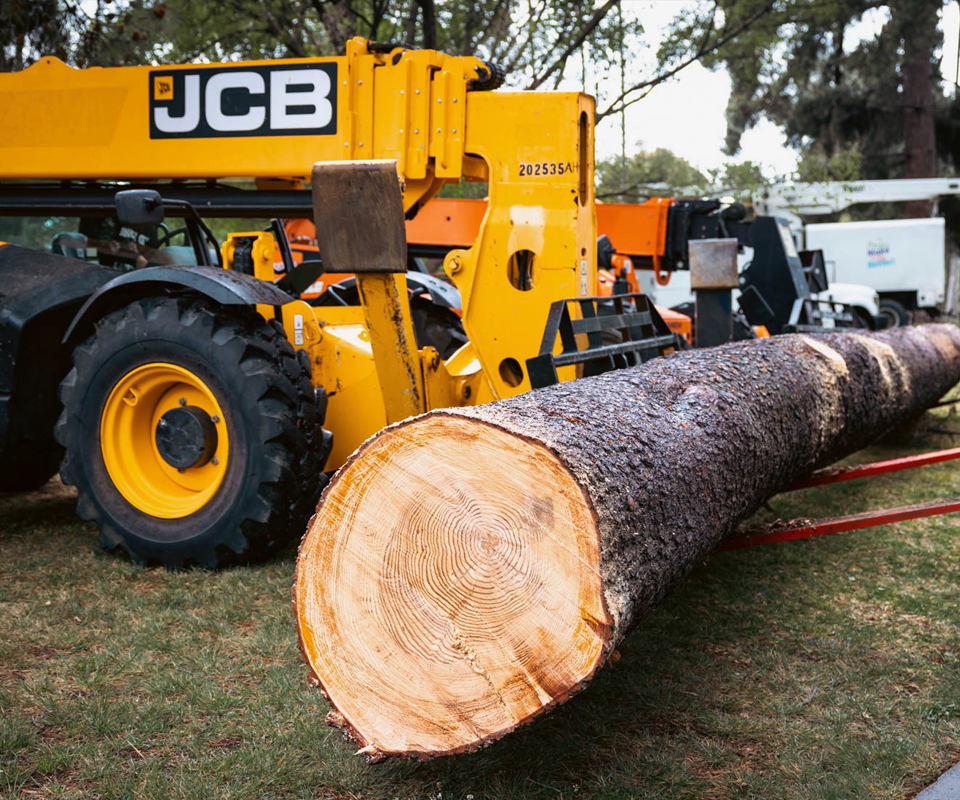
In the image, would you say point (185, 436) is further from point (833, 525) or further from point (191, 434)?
point (833, 525)

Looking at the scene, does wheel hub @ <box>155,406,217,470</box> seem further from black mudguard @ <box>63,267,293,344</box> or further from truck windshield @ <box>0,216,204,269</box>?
truck windshield @ <box>0,216,204,269</box>

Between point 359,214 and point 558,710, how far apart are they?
201 cm

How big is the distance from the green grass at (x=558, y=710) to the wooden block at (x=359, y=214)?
1.54m

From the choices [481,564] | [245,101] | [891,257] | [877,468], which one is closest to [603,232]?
[245,101]

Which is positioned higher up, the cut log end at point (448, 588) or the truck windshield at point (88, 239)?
the truck windshield at point (88, 239)

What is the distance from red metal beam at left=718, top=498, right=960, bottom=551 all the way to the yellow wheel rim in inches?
96.5

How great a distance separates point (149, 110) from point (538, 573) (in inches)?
164

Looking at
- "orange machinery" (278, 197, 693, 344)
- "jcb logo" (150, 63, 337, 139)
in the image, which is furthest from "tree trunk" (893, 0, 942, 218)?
"jcb logo" (150, 63, 337, 139)

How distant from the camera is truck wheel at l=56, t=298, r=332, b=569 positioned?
14.9ft

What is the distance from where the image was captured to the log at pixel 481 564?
248cm

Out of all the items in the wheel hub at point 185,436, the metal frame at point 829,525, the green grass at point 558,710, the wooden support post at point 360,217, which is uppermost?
the wooden support post at point 360,217

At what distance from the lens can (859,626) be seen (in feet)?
13.5

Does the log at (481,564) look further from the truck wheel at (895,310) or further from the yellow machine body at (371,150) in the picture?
the truck wheel at (895,310)

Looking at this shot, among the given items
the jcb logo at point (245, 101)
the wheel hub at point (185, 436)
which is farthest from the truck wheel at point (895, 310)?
the wheel hub at point (185, 436)
